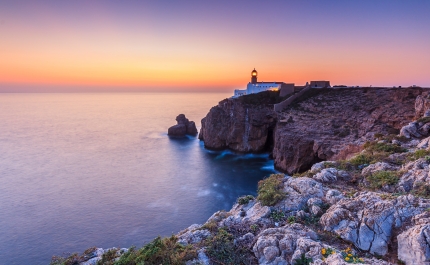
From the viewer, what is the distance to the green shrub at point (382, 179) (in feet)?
34.5

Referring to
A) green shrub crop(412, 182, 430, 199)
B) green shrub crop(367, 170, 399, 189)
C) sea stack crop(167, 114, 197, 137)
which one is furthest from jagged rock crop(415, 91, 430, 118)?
sea stack crop(167, 114, 197, 137)

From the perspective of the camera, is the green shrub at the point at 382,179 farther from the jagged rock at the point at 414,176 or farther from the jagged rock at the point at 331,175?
the jagged rock at the point at 331,175

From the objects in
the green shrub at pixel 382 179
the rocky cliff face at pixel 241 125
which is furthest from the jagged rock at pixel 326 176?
the rocky cliff face at pixel 241 125

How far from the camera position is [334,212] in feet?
27.3

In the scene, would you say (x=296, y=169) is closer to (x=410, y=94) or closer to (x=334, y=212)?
(x=410, y=94)

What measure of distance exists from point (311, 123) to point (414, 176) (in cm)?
3380

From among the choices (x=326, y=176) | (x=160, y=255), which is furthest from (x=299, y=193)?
(x=160, y=255)

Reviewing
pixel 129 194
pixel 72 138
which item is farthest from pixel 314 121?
pixel 72 138

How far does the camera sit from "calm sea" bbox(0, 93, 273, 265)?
75.7ft

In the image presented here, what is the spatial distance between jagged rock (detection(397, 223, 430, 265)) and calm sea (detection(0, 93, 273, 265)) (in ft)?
67.1

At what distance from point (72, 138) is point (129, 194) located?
41153 mm

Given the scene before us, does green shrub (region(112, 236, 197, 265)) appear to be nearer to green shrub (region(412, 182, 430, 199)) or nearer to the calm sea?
green shrub (region(412, 182, 430, 199))

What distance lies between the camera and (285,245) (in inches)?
281

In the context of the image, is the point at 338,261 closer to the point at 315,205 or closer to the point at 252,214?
the point at 315,205
